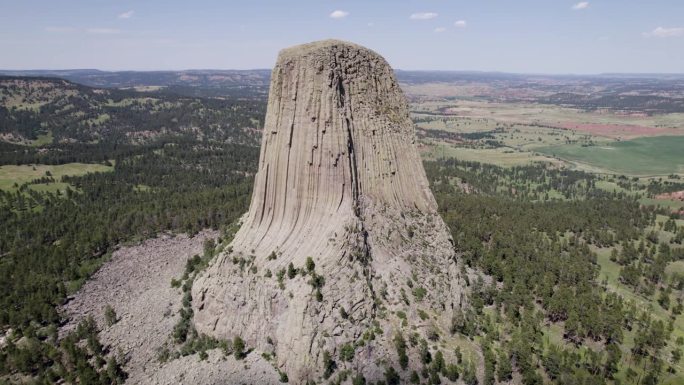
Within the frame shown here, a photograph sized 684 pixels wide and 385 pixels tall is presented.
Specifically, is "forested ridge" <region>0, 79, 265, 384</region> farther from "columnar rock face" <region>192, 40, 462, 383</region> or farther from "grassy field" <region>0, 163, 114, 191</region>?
"columnar rock face" <region>192, 40, 462, 383</region>

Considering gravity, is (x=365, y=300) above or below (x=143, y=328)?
above

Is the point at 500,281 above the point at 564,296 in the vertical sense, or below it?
below

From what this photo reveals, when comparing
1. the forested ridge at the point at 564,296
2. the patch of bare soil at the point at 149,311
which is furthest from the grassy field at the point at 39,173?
the forested ridge at the point at 564,296

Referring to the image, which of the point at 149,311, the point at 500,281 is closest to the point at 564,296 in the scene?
the point at 500,281

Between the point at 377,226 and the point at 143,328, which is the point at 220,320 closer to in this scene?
the point at 143,328

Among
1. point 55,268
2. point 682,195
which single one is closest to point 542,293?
point 55,268

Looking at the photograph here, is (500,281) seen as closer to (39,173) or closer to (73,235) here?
(73,235)

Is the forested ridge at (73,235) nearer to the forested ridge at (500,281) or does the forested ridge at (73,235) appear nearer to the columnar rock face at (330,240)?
the forested ridge at (500,281)
